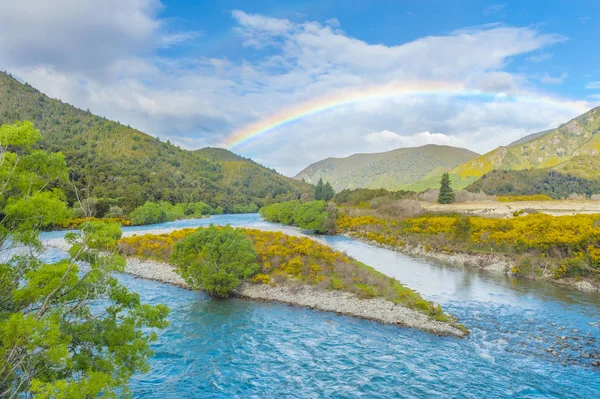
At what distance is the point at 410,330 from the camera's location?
21.0 m

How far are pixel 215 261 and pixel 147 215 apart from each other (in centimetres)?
6392

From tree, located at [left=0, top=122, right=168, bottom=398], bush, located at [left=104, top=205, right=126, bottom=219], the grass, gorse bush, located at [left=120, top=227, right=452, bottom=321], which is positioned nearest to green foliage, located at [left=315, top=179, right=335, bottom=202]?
bush, located at [left=104, top=205, right=126, bottom=219]

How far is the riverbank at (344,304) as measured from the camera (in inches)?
842

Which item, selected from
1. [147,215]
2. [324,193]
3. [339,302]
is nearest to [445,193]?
[324,193]

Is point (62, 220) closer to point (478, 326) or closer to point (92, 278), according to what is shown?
point (92, 278)

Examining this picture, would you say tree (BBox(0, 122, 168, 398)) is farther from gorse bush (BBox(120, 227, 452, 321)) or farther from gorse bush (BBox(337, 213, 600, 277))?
gorse bush (BBox(337, 213, 600, 277))

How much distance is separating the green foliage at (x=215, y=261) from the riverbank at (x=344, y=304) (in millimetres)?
1722

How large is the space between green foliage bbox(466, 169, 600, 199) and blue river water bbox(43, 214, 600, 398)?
376 feet

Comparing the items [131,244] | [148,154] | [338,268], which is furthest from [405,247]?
[148,154]

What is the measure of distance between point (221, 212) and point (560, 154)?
664 feet

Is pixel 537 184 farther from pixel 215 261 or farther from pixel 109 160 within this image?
pixel 109 160

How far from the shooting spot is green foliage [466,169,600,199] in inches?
4594

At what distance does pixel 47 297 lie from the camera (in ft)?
27.0

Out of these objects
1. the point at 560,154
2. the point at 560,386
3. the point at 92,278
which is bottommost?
the point at 560,386
